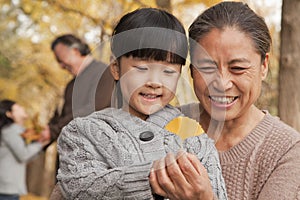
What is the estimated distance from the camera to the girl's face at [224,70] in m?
2.06

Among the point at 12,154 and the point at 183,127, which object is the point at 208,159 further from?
the point at 12,154

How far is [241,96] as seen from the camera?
2.12 meters

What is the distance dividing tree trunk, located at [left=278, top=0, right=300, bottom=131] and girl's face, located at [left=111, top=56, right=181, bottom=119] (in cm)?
234

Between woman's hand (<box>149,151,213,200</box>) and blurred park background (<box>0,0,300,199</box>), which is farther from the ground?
woman's hand (<box>149,151,213,200</box>)

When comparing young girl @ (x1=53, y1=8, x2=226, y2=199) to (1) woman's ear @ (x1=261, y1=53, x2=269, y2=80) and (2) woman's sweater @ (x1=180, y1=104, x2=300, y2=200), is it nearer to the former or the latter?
(2) woman's sweater @ (x1=180, y1=104, x2=300, y2=200)

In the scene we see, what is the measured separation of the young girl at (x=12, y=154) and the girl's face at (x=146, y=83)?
4579 millimetres

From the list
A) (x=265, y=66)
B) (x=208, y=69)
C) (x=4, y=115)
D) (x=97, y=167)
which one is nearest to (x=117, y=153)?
(x=97, y=167)

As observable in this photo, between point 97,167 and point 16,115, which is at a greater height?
point 97,167

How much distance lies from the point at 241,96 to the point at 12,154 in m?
4.69

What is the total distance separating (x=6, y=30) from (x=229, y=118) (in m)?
12.6

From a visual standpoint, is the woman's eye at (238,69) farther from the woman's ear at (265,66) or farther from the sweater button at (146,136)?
the sweater button at (146,136)

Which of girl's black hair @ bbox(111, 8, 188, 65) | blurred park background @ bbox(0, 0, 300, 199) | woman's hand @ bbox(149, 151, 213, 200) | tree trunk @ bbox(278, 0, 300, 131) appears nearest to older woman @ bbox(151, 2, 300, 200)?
girl's black hair @ bbox(111, 8, 188, 65)

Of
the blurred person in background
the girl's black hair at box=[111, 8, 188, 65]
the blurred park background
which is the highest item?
the girl's black hair at box=[111, 8, 188, 65]

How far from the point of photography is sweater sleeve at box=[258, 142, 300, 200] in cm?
198
